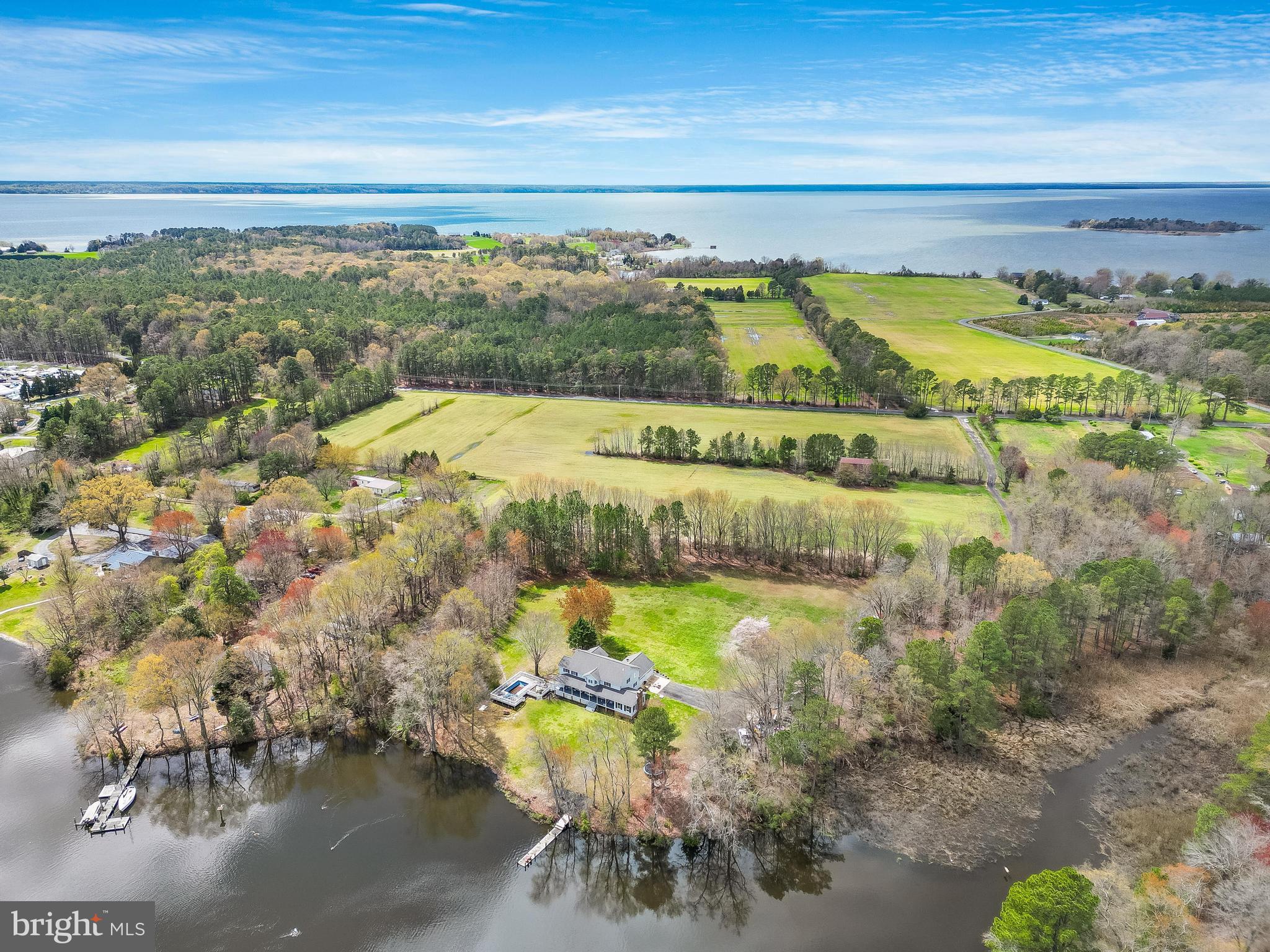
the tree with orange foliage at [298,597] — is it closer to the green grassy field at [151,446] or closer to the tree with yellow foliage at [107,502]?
the tree with yellow foliage at [107,502]

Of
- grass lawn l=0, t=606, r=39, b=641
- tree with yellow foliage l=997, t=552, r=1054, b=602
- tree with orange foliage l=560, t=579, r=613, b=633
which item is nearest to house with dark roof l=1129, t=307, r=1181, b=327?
tree with yellow foliage l=997, t=552, r=1054, b=602

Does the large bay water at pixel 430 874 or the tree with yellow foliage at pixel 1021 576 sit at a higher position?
the tree with yellow foliage at pixel 1021 576

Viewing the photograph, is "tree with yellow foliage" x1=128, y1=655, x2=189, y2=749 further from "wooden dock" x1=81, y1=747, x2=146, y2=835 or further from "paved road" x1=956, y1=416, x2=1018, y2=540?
"paved road" x1=956, y1=416, x2=1018, y2=540

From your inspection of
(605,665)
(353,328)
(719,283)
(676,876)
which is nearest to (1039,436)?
(605,665)

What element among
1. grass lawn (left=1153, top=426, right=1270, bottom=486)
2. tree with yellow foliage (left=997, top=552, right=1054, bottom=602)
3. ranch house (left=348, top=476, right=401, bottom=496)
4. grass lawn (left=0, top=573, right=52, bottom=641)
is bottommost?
grass lawn (left=0, top=573, right=52, bottom=641)

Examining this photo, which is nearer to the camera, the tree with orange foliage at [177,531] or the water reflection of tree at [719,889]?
the water reflection of tree at [719,889]

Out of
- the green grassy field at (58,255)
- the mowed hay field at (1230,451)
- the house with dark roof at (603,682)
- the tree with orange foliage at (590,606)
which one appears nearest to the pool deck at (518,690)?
the house with dark roof at (603,682)

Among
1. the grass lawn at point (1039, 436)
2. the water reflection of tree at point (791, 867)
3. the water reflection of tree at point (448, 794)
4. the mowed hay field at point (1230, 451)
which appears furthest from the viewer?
the grass lawn at point (1039, 436)

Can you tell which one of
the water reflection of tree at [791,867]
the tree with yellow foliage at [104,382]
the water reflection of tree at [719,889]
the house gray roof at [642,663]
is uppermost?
the tree with yellow foliage at [104,382]
